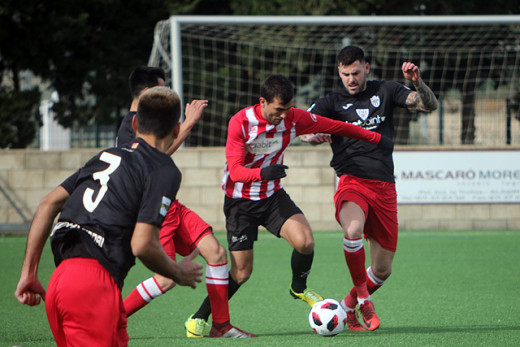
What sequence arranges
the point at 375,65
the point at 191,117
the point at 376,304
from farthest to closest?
1. the point at 375,65
2. the point at 376,304
3. the point at 191,117

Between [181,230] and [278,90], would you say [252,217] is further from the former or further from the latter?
[278,90]

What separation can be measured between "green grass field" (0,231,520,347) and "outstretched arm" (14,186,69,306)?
6.23 feet

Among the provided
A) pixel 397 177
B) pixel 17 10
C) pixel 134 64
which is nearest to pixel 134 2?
pixel 134 64

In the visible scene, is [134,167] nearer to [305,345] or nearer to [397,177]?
[305,345]

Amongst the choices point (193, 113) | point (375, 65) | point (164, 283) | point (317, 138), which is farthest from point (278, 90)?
point (375, 65)

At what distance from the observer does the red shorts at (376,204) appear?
19.1ft

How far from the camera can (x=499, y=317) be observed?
578 cm

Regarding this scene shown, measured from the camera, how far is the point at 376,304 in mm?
6555

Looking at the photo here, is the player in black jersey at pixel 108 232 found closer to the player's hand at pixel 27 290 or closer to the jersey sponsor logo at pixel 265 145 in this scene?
the player's hand at pixel 27 290

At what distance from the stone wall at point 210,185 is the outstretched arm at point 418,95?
6.83 m

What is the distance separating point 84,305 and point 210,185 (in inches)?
388

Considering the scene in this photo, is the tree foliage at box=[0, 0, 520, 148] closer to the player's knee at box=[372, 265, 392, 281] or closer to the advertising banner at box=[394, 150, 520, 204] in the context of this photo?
the advertising banner at box=[394, 150, 520, 204]

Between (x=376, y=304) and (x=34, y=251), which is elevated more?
(x=34, y=251)

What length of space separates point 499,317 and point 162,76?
318 cm
